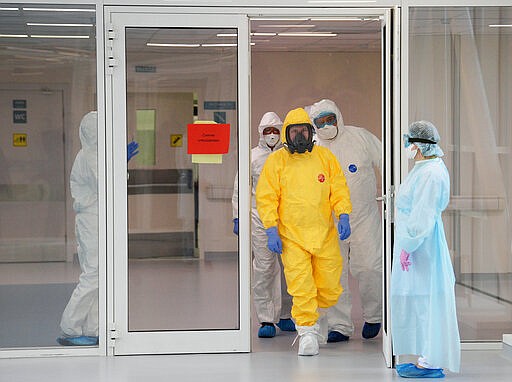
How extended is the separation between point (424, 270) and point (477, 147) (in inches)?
43.2

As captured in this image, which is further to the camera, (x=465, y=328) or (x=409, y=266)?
(x=465, y=328)

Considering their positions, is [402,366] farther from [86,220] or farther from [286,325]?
[86,220]

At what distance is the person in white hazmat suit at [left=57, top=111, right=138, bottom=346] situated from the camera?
202 inches

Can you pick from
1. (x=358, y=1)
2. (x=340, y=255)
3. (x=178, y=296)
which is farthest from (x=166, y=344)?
(x=358, y=1)

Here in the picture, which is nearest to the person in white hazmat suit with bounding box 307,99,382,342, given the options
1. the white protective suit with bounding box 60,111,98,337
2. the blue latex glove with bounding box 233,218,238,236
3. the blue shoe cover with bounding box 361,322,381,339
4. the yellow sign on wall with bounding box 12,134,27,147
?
the blue shoe cover with bounding box 361,322,381,339

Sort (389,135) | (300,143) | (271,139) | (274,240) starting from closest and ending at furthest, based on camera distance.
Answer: (389,135)
(274,240)
(300,143)
(271,139)

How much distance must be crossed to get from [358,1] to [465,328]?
6.23ft

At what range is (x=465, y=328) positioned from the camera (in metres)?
5.30

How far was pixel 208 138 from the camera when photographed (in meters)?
5.18

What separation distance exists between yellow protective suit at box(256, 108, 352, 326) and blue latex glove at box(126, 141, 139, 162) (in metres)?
0.70

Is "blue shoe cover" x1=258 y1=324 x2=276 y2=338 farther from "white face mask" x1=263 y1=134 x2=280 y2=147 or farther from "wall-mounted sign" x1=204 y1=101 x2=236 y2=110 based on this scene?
"wall-mounted sign" x1=204 y1=101 x2=236 y2=110

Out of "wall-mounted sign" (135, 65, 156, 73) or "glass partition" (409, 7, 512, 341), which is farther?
"glass partition" (409, 7, 512, 341)

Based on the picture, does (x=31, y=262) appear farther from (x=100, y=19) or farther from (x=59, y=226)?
(x=100, y=19)

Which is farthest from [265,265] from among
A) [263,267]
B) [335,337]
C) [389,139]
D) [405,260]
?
[405,260]
